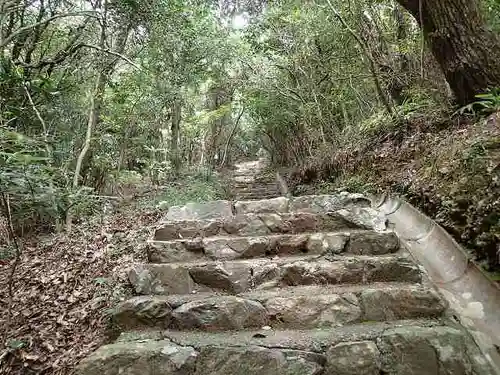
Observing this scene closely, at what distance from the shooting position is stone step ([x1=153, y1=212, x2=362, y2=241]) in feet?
11.8

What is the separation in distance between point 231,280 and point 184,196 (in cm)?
486

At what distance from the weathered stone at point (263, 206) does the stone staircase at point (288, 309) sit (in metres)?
0.55

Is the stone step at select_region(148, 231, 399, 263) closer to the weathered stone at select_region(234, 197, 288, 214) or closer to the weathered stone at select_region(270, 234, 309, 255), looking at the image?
the weathered stone at select_region(270, 234, 309, 255)

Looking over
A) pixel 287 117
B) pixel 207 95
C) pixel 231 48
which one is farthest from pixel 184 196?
pixel 207 95

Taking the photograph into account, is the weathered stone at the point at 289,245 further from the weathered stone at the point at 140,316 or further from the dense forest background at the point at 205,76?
the dense forest background at the point at 205,76

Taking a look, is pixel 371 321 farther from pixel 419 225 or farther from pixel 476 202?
pixel 419 225

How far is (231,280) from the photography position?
2889 millimetres

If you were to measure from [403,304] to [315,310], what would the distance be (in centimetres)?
56

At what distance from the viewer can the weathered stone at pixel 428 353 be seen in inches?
82.7

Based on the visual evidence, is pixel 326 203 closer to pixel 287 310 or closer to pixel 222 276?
pixel 222 276

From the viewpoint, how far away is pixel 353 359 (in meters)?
2.16

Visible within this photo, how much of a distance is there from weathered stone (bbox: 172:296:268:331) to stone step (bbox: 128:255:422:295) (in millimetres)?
273

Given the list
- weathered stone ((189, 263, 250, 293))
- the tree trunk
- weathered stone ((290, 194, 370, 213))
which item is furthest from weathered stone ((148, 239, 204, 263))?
the tree trunk

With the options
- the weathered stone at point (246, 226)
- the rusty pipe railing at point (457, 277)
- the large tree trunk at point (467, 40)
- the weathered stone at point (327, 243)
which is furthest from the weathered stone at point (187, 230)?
the large tree trunk at point (467, 40)
